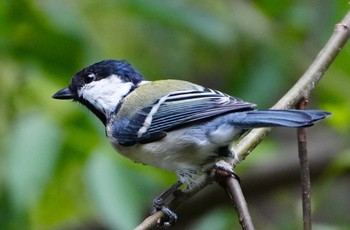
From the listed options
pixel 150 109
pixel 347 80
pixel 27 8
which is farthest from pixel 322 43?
pixel 27 8

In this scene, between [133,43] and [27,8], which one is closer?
[27,8]

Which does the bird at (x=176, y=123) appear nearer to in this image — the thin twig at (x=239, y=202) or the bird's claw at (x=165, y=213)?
the bird's claw at (x=165, y=213)

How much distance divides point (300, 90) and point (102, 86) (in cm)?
75

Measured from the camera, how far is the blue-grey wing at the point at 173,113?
2.61 metres

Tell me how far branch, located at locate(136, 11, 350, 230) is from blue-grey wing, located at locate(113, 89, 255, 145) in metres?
0.11

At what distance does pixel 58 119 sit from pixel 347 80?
4.20 ft

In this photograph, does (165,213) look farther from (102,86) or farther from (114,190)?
(102,86)

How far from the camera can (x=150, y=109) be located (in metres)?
2.77

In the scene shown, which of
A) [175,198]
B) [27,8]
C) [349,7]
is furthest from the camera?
[27,8]

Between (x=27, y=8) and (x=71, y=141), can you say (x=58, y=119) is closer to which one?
(x=71, y=141)

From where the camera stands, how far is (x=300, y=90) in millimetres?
2613

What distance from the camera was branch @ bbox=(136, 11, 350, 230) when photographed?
8.32 feet

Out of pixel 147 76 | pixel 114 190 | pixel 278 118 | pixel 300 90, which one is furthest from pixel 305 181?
pixel 147 76

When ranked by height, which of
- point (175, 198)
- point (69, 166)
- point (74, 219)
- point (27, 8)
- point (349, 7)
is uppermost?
point (349, 7)
